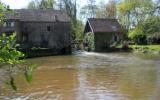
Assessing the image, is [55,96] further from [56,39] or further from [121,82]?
[56,39]

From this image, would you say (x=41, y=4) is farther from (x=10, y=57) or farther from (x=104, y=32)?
(x=10, y=57)

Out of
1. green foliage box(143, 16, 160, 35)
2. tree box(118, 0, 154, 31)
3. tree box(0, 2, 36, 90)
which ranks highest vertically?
tree box(118, 0, 154, 31)

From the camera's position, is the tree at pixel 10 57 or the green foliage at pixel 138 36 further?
the green foliage at pixel 138 36

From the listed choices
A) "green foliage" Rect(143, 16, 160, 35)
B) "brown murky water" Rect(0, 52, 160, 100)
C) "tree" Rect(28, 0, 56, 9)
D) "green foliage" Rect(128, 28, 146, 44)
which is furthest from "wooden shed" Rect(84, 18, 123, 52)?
"brown murky water" Rect(0, 52, 160, 100)

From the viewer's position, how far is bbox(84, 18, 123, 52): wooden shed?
2388 inches

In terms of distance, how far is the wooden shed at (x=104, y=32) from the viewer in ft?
199

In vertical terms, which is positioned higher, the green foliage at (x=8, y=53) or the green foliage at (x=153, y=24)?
the green foliage at (x=153, y=24)

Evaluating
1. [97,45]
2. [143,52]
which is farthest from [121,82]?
[97,45]

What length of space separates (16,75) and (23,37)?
31153mm

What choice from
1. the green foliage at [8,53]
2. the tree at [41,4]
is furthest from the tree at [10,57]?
the tree at [41,4]

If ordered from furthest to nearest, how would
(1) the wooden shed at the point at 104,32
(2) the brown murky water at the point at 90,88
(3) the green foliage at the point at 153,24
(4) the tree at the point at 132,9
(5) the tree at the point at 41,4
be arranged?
(5) the tree at the point at 41,4, (4) the tree at the point at 132,9, (1) the wooden shed at the point at 104,32, (3) the green foliage at the point at 153,24, (2) the brown murky water at the point at 90,88

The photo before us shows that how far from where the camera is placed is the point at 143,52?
48594 millimetres

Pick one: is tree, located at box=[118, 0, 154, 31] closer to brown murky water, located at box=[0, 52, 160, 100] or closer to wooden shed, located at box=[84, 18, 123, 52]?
wooden shed, located at box=[84, 18, 123, 52]

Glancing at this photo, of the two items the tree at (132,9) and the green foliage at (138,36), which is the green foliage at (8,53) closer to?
the green foliage at (138,36)
